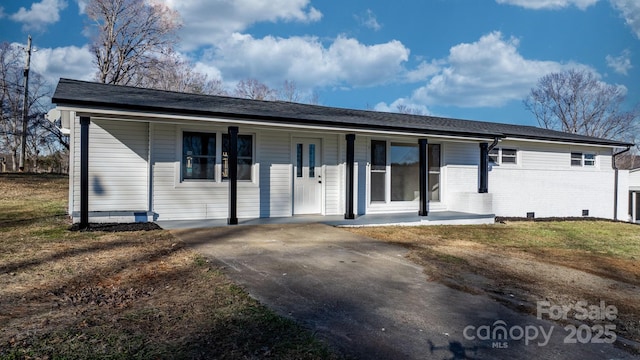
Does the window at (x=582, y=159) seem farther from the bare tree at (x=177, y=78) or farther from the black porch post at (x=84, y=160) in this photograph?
the bare tree at (x=177, y=78)

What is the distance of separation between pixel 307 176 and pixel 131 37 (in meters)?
20.4

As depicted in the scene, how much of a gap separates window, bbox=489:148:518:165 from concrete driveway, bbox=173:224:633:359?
28.3 ft

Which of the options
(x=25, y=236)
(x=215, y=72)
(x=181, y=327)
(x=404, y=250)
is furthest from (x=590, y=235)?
(x=215, y=72)

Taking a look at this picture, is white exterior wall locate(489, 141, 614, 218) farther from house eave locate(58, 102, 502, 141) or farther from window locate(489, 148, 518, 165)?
house eave locate(58, 102, 502, 141)

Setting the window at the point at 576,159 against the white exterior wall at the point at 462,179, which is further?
the window at the point at 576,159

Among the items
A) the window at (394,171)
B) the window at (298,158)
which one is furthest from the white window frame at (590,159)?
the window at (298,158)

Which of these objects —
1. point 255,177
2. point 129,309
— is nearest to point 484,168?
point 255,177

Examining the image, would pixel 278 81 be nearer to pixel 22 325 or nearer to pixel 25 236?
pixel 25 236

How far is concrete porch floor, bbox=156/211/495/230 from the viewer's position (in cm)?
898

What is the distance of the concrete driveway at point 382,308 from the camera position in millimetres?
2986

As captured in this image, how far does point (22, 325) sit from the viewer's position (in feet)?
10.4

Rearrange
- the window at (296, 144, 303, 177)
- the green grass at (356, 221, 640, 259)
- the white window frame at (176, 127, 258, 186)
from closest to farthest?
the green grass at (356, 221, 640, 259)
the white window frame at (176, 127, 258, 186)
the window at (296, 144, 303, 177)

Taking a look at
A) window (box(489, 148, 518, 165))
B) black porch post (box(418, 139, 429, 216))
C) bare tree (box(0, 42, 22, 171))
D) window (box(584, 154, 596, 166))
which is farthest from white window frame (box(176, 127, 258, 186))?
bare tree (box(0, 42, 22, 171))

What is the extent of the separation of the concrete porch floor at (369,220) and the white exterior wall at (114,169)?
0.92 metres
